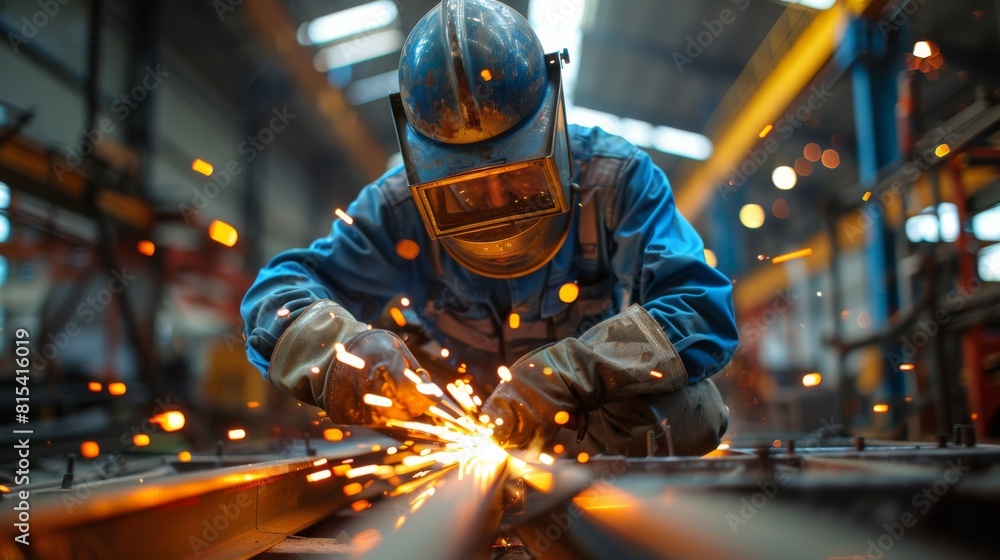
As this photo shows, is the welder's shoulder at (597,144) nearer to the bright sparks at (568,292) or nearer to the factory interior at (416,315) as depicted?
the bright sparks at (568,292)

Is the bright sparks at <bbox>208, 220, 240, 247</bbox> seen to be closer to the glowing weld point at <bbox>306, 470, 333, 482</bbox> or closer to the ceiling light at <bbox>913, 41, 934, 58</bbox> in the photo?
the glowing weld point at <bbox>306, 470, 333, 482</bbox>

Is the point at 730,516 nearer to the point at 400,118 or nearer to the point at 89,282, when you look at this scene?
the point at 400,118

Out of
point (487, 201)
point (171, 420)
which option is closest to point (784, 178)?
point (171, 420)

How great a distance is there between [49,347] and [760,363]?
7046 mm

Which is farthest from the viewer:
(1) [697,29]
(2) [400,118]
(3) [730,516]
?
(1) [697,29]

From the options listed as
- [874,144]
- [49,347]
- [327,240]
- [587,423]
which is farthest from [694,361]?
[49,347]

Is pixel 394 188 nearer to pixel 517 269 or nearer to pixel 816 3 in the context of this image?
pixel 517 269

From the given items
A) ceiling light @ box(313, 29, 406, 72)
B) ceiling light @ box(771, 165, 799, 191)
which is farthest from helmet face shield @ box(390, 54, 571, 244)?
ceiling light @ box(771, 165, 799, 191)

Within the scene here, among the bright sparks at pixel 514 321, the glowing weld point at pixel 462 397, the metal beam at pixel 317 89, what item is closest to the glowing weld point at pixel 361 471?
the glowing weld point at pixel 462 397

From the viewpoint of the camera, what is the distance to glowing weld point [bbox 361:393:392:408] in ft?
5.43

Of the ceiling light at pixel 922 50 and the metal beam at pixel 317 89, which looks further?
the metal beam at pixel 317 89

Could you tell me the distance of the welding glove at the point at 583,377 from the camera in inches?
65.1

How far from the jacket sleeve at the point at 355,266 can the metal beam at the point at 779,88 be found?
3602 mm

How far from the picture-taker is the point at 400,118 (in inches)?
74.9
